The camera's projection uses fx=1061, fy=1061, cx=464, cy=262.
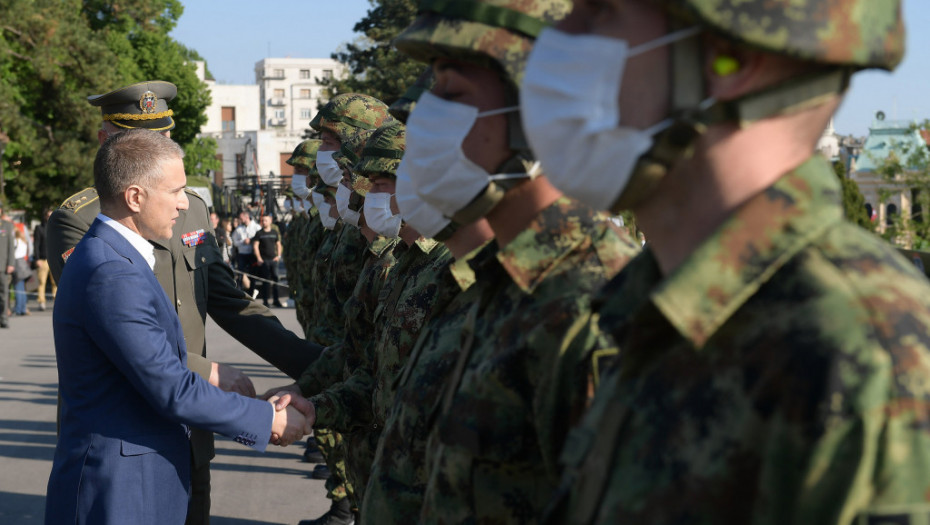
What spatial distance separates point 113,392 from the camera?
366cm

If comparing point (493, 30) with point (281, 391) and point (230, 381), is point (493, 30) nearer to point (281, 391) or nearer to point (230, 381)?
point (281, 391)

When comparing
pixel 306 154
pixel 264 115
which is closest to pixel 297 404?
pixel 306 154

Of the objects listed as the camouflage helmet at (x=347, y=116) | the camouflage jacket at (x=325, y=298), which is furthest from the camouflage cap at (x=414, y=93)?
the camouflage helmet at (x=347, y=116)

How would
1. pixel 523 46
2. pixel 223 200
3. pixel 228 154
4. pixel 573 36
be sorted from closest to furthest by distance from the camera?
pixel 573 36 → pixel 523 46 → pixel 223 200 → pixel 228 154

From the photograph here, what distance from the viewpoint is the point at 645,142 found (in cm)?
142

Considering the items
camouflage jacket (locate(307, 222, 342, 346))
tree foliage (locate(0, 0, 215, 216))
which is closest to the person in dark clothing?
camouflage jacket (locate(307, 222, 342, 346))

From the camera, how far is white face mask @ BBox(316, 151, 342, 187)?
786cm

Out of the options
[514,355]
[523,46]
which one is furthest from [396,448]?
[523,46]

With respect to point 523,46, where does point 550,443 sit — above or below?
below

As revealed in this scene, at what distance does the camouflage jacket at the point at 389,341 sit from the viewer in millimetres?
3566

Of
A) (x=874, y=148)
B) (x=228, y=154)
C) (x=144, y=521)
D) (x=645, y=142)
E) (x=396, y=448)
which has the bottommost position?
(x=228, y=154)

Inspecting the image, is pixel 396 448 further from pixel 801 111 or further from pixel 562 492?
pixel 801 111

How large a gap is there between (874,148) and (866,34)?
4456cm

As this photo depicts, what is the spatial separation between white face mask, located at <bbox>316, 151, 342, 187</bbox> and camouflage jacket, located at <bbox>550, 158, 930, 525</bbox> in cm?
655
